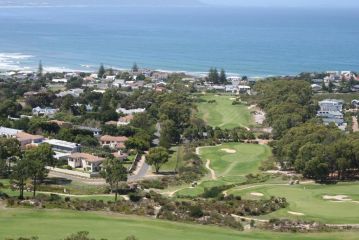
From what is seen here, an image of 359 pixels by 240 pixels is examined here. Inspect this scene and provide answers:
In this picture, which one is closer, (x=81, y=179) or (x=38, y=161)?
(x=38, y=161)

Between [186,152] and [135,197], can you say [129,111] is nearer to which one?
[186,152]

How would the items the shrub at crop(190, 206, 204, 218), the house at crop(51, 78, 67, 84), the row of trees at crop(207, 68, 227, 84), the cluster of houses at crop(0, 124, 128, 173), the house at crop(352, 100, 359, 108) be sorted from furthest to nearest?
1. the row of trees at crop(207, 68, 227, 84)
2. the house at crop(51, 78, 67, 84)
3. the house at crop(352, 100, 359, 108)
4. the cluster of houses at crop(0, 124, 128, 173)
5. the shrub at crop(190, 206, 204, 218)

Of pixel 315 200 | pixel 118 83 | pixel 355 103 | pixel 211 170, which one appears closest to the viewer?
pixel 315 200

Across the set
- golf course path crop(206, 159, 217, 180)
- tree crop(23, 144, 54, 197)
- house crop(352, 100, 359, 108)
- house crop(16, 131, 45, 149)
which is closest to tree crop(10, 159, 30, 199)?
tree crop(23, 144, 54, 197)

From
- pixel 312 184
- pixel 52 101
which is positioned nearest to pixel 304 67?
pixel 52 101

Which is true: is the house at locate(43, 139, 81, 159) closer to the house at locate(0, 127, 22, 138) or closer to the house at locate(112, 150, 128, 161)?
the house at locate(112, 150, 128, 161)

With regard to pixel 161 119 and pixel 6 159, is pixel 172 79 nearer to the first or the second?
pixel 161 119

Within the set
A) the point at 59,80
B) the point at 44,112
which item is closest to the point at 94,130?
the point at 44,112

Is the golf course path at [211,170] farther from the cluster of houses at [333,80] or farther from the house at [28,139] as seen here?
the cluster of houses at [333,80]
